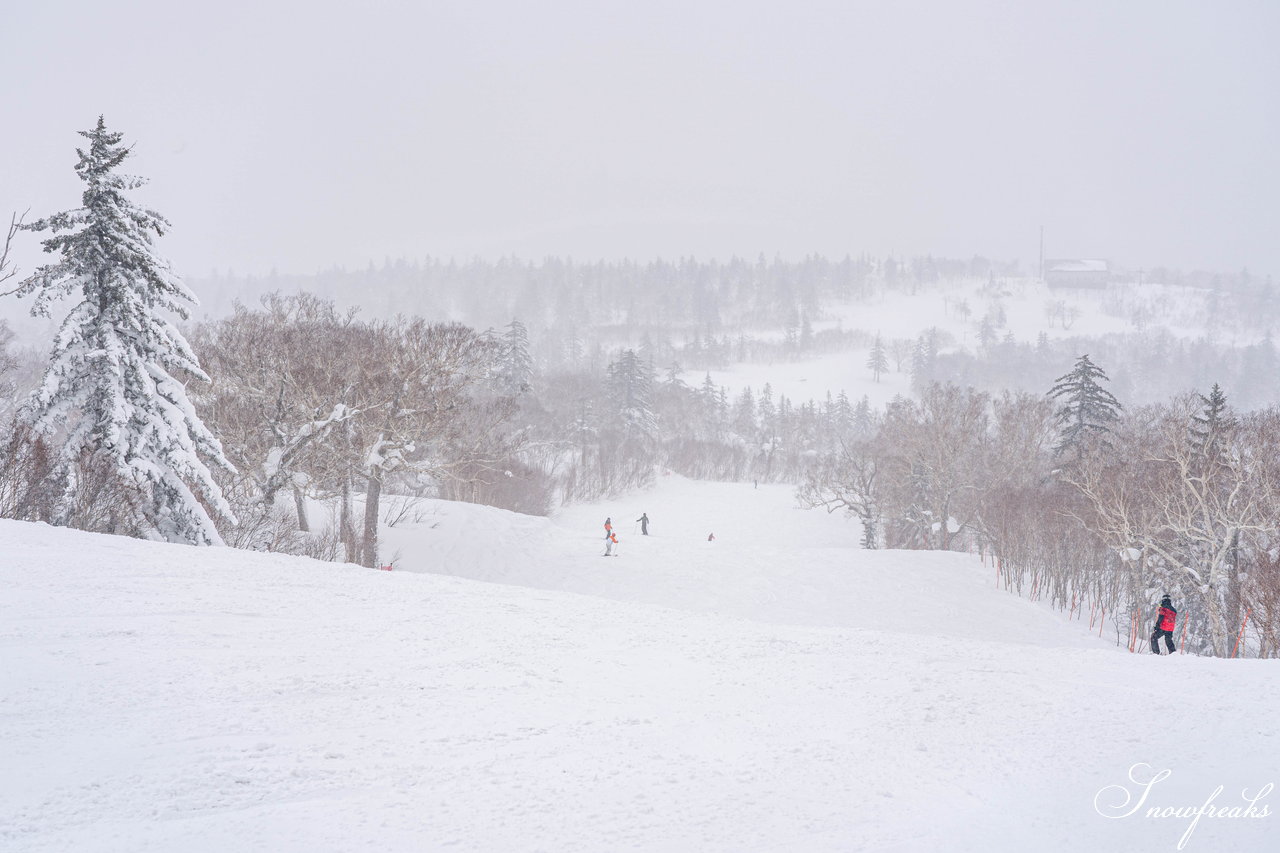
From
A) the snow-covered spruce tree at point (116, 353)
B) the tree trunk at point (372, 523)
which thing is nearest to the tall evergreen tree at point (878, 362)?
the tree trunk at point (372, 523)

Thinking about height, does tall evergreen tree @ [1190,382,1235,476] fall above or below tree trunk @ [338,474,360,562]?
above

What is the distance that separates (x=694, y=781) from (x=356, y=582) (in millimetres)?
7313

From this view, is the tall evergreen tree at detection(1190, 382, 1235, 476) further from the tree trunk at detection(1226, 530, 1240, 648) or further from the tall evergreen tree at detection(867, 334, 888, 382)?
the tall evergreen tree at detection(867, 334, 888, 382)

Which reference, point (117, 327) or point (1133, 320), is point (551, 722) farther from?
point (1133, 320)

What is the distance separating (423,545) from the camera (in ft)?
102

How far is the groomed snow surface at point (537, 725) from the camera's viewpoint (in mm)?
4504

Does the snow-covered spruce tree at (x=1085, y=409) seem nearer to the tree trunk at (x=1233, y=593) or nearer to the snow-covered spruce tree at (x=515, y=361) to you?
the tree trunk at (x=1233, y=593)

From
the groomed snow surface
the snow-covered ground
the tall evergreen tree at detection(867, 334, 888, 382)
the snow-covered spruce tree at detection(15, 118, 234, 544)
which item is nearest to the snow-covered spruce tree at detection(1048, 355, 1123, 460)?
the groomed snow surface

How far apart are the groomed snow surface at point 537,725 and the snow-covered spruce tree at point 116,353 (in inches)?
142

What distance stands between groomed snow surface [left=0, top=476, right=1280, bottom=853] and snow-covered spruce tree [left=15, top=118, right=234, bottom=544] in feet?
11.8

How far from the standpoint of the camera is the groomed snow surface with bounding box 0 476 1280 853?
450 cm

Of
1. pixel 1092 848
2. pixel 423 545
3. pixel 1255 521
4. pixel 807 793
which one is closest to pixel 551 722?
pixel 807 793

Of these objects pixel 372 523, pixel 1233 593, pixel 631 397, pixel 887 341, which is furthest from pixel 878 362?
pixel 372 523

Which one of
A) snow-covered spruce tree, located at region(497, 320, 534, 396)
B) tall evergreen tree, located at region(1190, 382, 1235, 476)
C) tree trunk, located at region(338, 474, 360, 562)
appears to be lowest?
tree trunk, located at region(338, 474, 360, 562)
